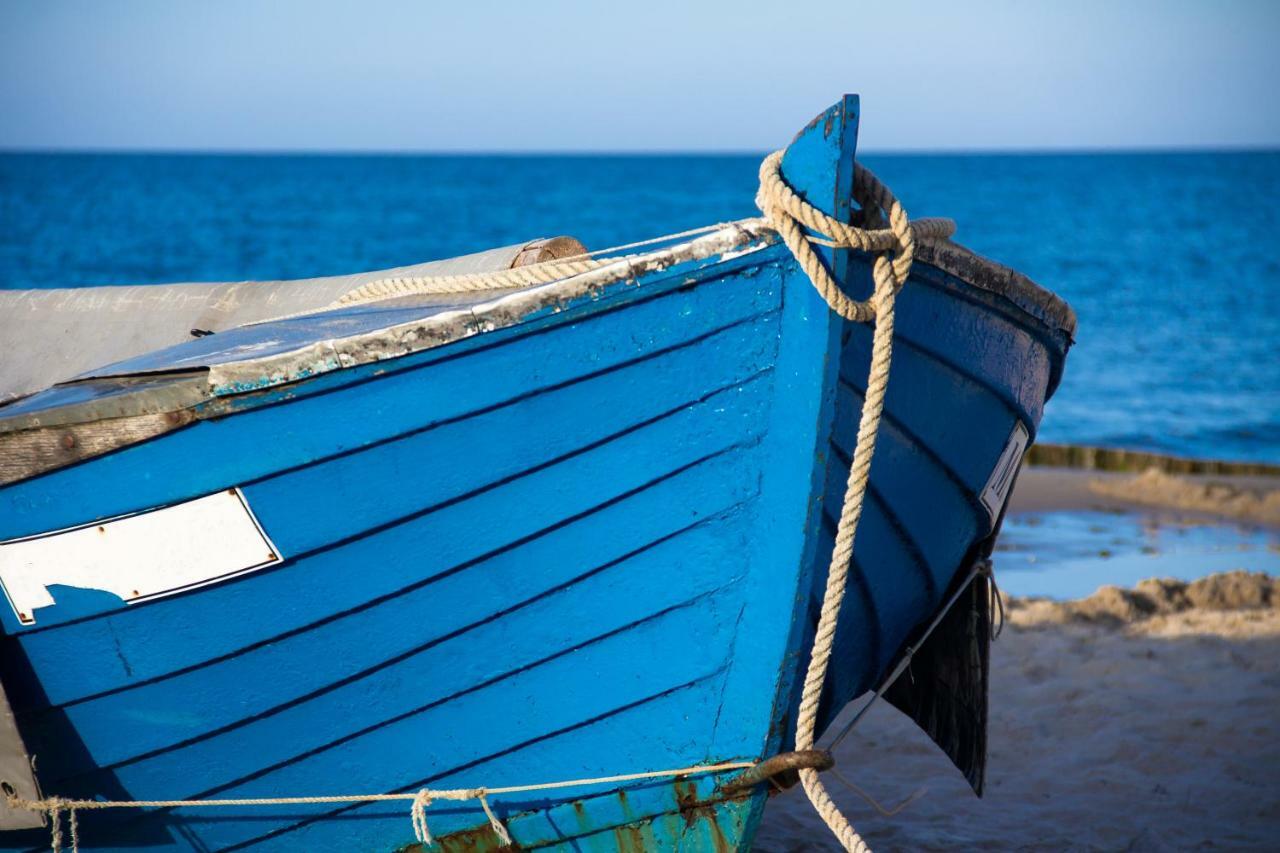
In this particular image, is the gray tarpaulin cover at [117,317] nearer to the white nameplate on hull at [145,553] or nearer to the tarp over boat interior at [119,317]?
the tarp over boat interior at [119,317]

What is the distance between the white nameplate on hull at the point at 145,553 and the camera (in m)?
2.56

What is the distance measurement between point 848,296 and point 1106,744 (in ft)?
9.54

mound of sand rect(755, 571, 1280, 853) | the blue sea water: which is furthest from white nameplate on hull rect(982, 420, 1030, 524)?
the blue sea water

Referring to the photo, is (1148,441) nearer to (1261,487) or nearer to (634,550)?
(1261,487)

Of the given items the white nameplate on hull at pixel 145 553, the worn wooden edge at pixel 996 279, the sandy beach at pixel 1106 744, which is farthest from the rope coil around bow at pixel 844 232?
the sandy beach at pixel 1106 744

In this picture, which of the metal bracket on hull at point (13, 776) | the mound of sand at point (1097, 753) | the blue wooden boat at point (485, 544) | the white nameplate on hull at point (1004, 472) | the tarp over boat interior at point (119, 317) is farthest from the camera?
the tarp over boat interior at point (119, 317)

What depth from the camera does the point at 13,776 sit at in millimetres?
2717

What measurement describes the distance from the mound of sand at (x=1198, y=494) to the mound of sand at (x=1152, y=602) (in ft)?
7.44

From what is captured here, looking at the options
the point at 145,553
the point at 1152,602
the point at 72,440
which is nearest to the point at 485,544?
the point at 145,553

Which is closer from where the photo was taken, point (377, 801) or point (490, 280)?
point (377, 801)

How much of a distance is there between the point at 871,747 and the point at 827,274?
2.90m

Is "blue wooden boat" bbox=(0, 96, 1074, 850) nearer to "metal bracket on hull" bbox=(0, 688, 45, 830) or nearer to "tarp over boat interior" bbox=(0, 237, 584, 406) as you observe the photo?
"metal bracket on hull" bbox=(0, 688, 45, 830)

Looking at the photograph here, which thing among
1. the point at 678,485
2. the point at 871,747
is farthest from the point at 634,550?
the point at 871,747

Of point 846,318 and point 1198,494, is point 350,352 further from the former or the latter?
point 1198,494
